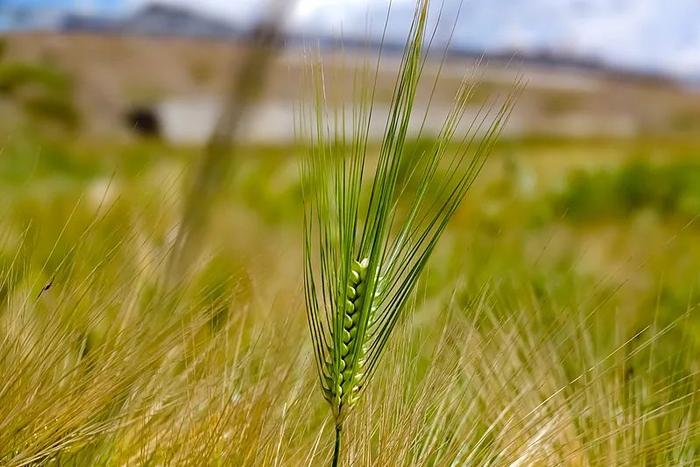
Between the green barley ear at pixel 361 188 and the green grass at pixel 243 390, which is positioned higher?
the green barley ear at pixel 361 188

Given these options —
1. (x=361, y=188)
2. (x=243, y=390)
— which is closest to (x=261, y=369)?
(x=243, y=390)

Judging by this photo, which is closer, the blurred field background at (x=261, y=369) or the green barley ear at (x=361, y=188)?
the green barley ear at (x=361, y=188)

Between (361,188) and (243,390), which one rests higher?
(361,188)

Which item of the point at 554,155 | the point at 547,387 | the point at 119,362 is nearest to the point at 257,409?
the point at 119,362

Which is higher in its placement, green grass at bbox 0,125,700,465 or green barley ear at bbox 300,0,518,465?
green barley ear at bbox 300,0,518,465

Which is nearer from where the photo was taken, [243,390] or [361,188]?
[361,188]

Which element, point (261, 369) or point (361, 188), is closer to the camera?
point (361, 188)

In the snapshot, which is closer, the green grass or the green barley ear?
the green barley ear

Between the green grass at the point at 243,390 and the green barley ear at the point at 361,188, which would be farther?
the green grass at the point at 243,390

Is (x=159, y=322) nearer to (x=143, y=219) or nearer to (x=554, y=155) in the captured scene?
(x=143, y=219)

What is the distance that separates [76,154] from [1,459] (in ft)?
17.6

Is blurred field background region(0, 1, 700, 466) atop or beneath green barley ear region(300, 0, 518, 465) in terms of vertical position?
beneath

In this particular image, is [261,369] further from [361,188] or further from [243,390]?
[361,188]

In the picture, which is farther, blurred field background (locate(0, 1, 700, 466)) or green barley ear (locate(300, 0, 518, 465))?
blurred field background (locate(0, 1, 700, 466))
